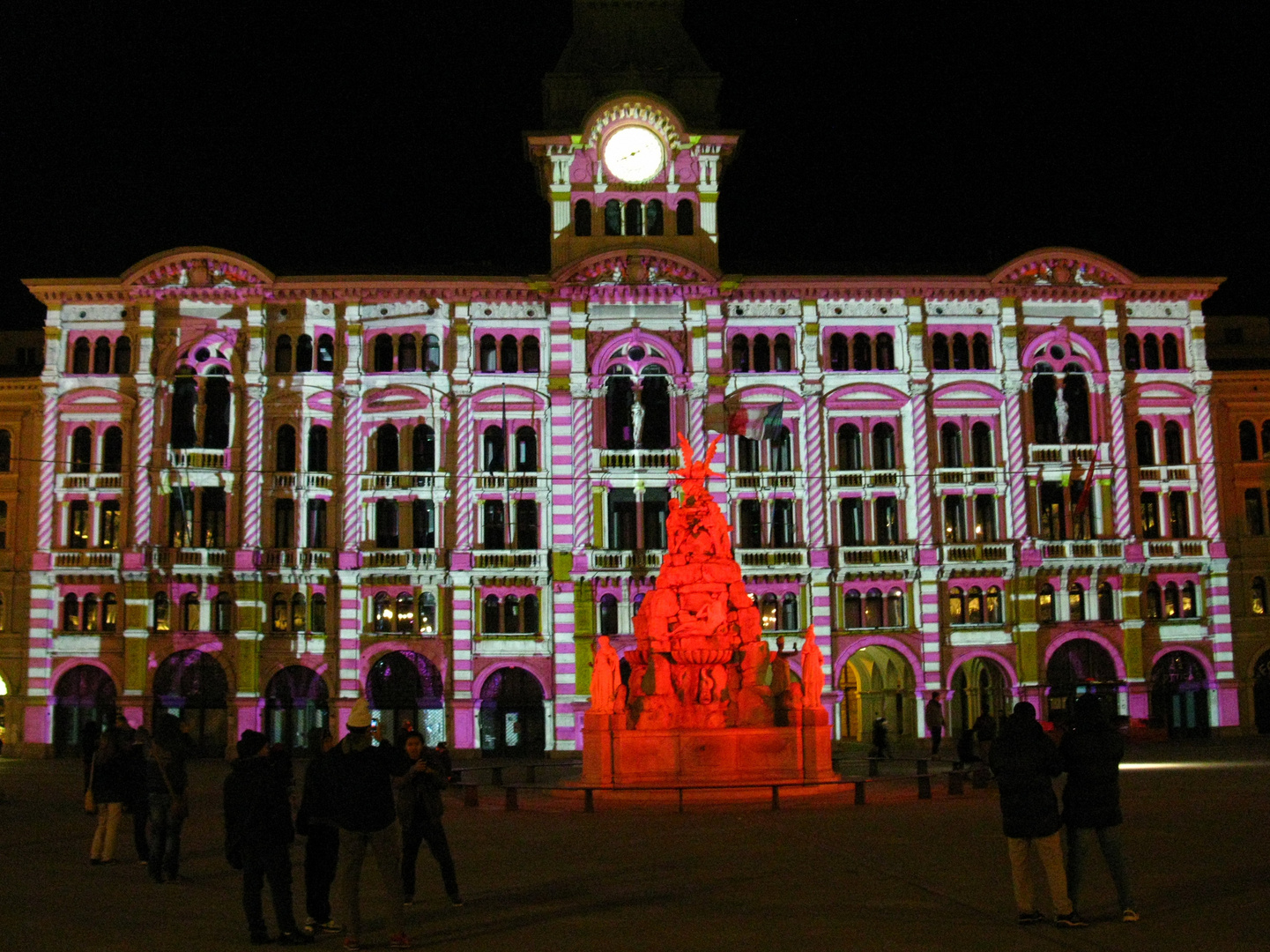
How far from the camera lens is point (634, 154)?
57.7m

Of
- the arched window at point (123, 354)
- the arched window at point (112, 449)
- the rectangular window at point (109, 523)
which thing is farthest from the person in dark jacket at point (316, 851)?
the arched window at point (123, 354)

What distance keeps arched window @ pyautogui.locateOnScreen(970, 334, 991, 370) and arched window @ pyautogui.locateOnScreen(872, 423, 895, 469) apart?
14.9 feet

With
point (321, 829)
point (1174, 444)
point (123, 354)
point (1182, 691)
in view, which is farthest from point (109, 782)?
point (1174, 444)

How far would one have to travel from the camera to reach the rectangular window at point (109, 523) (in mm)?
55719

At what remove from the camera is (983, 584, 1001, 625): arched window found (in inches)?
2232

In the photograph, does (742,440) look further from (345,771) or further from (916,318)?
(345,771)

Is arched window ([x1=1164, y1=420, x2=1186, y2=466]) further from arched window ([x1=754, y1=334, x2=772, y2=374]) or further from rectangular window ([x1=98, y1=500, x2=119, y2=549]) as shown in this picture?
rectangular window ([x1=98, y1=500, x2=119, y2=549])

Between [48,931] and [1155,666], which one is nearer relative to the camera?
[48,931]

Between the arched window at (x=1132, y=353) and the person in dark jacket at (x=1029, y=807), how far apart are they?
47947mm

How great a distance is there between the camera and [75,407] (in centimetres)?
5609

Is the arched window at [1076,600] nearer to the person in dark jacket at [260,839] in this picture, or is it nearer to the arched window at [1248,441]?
the arched window at [1248,441]

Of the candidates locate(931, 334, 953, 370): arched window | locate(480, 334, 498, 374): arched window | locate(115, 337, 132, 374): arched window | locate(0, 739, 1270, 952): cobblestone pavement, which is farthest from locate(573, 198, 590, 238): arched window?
locate(0, 739, 1270, 952): cobblestone pavement

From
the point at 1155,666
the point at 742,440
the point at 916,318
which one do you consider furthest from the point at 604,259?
the point at 1155,666

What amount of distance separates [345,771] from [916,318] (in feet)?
154
